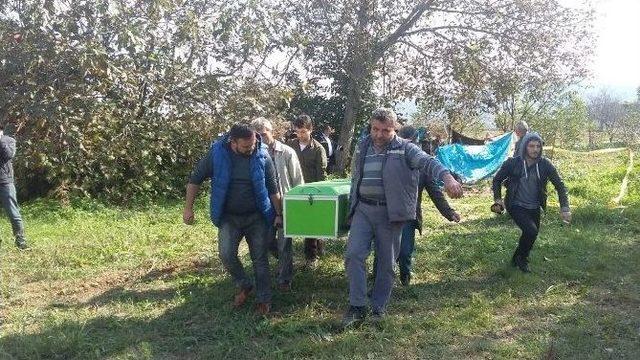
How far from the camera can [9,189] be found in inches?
278

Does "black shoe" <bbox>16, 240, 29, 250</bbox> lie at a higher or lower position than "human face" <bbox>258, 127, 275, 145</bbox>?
lower

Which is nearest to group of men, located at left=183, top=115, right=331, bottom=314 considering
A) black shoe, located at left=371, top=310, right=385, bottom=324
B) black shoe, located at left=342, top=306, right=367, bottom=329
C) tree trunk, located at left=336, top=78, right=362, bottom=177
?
black shoe, located at left=342, top=306, right=367, bottom=329

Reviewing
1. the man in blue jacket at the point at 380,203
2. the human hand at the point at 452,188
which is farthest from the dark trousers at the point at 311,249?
the human hand at the point at 452,188

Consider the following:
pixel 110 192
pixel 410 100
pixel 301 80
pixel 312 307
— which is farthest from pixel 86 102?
pixel 410 100

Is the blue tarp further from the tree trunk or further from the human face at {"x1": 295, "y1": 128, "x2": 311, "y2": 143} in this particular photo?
the human face at {"x1": 295, "y1": 128, "x2": 311, "y2": 143}

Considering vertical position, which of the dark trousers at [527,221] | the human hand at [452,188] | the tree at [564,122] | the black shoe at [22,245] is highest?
the tree at [564,122]

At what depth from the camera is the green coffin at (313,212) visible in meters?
4.66

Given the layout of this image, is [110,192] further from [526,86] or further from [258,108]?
[526,86]

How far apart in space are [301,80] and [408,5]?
10.1ft

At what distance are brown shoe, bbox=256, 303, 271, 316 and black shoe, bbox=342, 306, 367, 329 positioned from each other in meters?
0.68

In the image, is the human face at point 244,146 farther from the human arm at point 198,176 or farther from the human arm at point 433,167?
the human arm at point 433,167

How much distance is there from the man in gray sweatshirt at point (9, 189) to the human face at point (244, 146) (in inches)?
148

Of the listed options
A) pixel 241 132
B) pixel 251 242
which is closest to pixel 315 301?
pixel 251 242

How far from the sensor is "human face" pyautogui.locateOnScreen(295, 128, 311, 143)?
617cm
